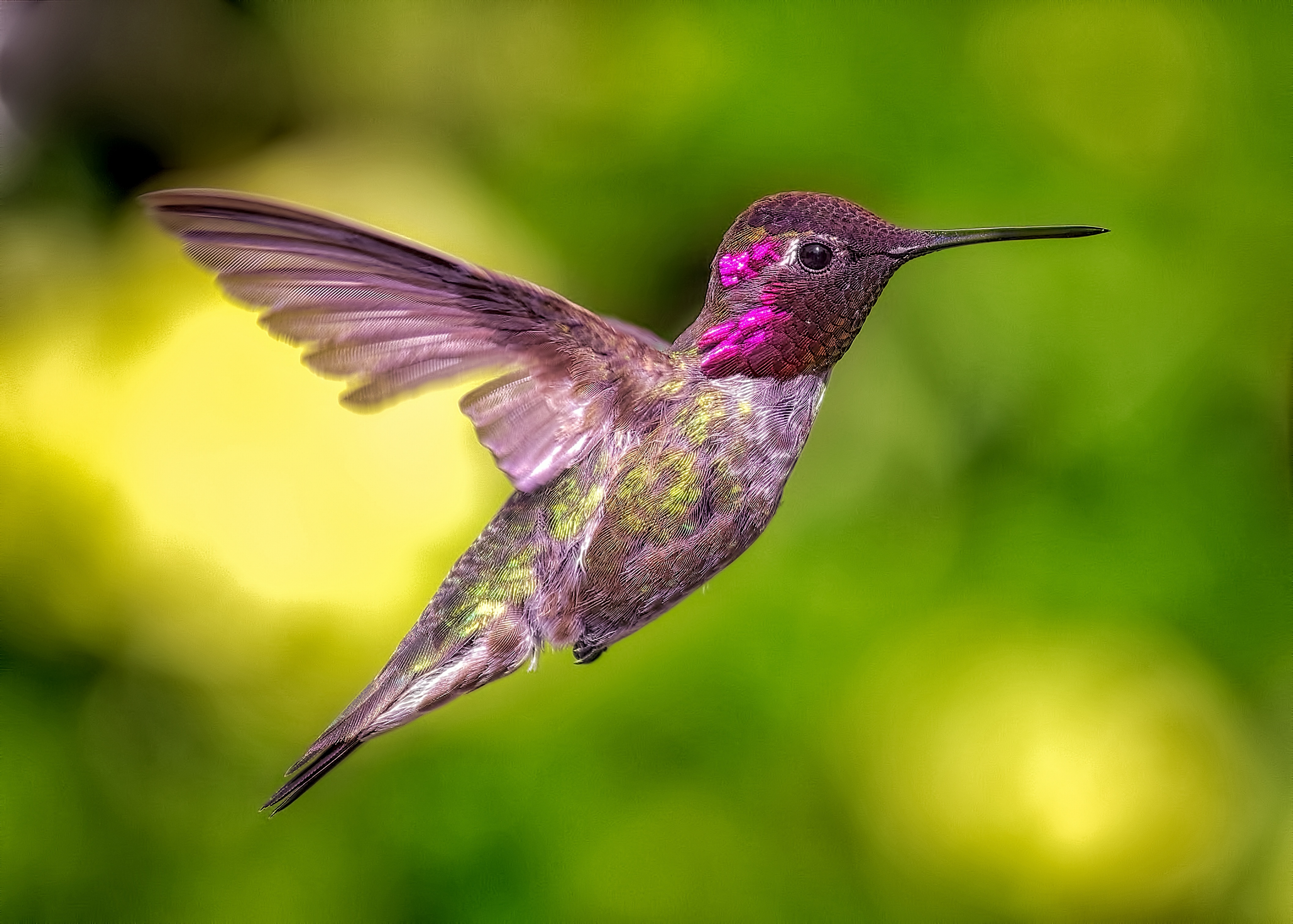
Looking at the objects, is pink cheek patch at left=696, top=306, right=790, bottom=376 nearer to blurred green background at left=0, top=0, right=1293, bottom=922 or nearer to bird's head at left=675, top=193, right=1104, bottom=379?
bird's head at left=675, top=193, right=1104, bottom=379

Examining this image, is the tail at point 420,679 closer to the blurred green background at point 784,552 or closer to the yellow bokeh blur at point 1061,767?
the blurred green background at point 784,552

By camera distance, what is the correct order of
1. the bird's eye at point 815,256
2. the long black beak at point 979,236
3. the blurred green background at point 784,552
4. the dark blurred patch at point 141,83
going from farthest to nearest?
the dark blurred patch at point 141,83, the blurred green background at point 784,552, the bird's eye at point 815,256, the long black beak at point 979,236

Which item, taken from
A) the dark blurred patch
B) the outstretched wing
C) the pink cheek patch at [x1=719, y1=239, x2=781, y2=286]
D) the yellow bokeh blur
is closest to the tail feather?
the outstretched wing

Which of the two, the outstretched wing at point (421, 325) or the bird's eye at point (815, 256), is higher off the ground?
A: the outstretched wing at point (421, 325)

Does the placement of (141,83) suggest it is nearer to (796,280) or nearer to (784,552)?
(784,552)

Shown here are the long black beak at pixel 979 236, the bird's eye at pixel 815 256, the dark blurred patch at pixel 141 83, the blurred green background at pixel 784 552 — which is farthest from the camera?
the dark blurred patch at pixel 141 83

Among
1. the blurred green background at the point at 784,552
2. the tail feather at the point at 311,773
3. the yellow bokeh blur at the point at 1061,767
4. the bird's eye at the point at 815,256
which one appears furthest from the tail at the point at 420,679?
the yellow bokeh blur at the point at 1061,767

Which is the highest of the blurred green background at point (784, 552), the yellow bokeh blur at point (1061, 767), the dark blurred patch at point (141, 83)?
the dark blurred patch at point (141, 83)
